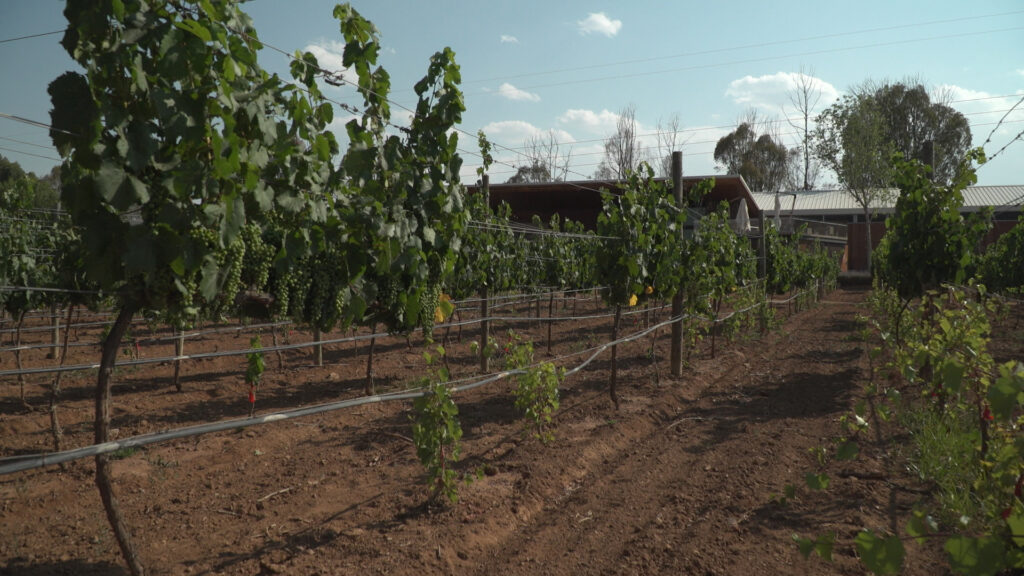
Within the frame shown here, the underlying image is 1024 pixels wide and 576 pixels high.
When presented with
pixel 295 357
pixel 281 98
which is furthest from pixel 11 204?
pixel 281 98

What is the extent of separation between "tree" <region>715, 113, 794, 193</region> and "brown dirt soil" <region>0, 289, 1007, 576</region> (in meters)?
47.6

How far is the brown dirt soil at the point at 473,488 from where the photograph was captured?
3.88 meters

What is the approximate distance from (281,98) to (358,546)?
8.87 feet

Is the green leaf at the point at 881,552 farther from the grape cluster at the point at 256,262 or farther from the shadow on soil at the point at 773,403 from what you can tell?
the shadow on soil at the point at 773,403

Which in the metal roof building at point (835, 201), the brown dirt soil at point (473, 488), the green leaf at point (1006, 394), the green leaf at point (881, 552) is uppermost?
the metal roof building at point (835, 201)

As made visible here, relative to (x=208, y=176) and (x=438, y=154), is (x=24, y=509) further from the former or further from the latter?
(x=438, y=154)

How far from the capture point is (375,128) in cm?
444

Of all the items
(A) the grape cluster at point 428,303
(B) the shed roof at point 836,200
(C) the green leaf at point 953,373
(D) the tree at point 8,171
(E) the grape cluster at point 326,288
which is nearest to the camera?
(C) the green leaf at point 953,373

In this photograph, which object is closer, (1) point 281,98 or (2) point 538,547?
(1) point 281,98

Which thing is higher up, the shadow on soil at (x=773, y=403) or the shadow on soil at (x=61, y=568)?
the shadow on soil at (x=61, y=568)

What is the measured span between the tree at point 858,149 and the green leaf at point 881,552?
129ft

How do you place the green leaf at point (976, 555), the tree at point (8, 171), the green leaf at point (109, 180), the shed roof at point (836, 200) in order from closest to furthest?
the green leaf at point (976, 555) → the green leaf at point (109, 180) → the tree at point (8, 171) → the shed roof at point (836, 200)

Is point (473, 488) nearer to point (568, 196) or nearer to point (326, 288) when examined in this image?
point (326, 288)

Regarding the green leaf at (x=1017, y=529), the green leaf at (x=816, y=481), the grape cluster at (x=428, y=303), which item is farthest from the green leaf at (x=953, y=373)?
the grape cluster at (x=428, y=303)
